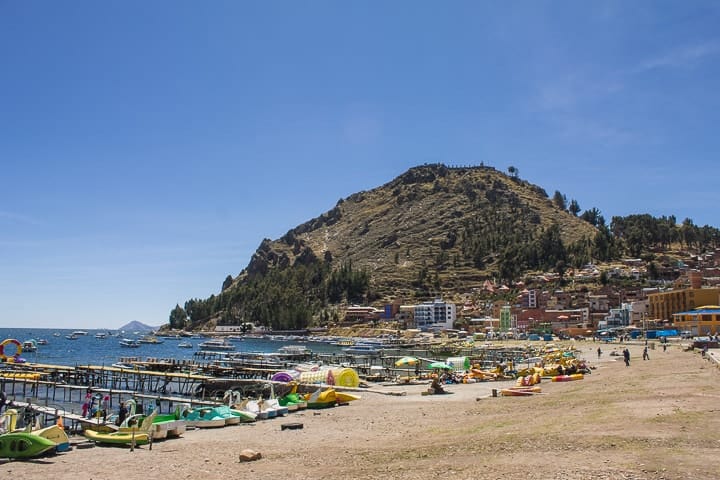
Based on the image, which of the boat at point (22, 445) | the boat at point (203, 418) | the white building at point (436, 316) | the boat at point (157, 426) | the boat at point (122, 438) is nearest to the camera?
the boat at point (22, 445)

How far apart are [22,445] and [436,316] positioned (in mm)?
162600

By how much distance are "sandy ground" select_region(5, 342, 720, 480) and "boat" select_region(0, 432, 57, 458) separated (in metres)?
0.59

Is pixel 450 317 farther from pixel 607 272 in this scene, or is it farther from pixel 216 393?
pixel 216 393

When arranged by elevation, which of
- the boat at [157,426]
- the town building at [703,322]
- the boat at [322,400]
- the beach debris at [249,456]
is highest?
the town building at [703,322]

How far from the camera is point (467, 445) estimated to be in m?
19.9

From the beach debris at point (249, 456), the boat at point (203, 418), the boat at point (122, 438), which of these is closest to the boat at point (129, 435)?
the boat at point (122, 438)

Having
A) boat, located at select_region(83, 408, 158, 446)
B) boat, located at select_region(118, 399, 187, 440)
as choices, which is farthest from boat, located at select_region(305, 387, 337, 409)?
boat, located at select_region(83, 408, 158, 446)

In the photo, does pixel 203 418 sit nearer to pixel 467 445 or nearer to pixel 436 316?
pixel 467 445

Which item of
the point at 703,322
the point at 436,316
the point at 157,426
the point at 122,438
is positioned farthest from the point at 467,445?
the point at 436,316

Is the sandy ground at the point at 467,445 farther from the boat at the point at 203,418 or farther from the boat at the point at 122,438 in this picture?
the boat at the point at 203,418

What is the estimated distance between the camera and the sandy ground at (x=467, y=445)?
15.7m

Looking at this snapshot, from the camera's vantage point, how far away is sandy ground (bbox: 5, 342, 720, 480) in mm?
15666

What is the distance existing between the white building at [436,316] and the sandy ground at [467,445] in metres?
144

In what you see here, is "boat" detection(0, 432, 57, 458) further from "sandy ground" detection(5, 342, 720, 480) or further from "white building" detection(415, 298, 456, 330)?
"white building" detection(415, 298, 456, 330)
